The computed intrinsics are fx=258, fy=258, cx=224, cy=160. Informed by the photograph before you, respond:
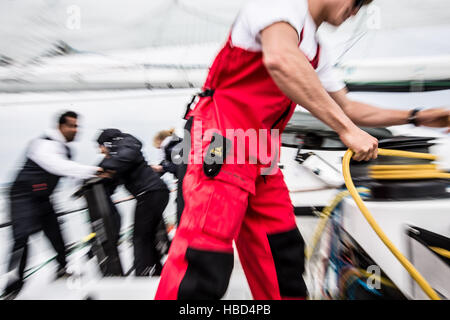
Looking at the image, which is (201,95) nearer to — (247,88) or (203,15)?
(247,88)

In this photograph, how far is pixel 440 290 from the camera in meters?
0.60

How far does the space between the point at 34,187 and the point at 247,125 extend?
1.40 m

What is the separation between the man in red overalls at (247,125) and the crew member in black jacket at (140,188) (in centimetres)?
90

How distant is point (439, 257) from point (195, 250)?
0.52 m

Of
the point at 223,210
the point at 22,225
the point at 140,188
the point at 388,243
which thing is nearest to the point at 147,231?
the point at 140,188

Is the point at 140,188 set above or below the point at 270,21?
below

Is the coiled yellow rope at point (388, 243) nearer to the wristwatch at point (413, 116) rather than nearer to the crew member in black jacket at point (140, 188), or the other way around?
the wristwatch at point (413, 116)

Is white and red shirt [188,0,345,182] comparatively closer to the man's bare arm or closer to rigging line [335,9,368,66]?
the man's bare arm

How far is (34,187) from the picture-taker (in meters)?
1.41

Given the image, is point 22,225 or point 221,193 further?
point 22,225

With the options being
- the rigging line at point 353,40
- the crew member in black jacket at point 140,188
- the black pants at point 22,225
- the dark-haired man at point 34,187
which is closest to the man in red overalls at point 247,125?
the crew member in black jacket at point 140,188

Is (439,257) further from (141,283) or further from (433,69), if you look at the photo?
(433,69)

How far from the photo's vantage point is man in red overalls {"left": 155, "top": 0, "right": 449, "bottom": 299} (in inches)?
16.7
